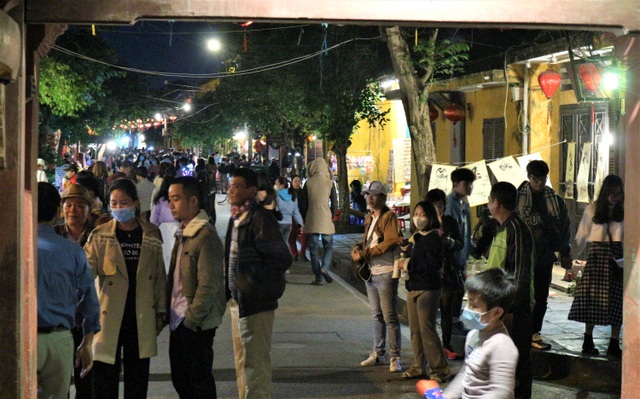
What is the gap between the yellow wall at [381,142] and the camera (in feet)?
101

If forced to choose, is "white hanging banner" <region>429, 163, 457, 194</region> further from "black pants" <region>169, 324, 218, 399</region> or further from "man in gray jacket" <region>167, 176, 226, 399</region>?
"black pants" <region>169, 324, 218, 399</region>

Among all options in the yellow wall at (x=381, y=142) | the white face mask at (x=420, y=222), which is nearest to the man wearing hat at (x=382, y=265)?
the white face mask at (x=420, y=222)

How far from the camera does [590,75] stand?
40.9 ft

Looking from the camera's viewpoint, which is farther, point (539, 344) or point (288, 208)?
point (288, 208)

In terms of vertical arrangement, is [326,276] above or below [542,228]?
below

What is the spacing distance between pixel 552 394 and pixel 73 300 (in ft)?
15.7

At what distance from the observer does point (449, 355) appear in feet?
32.5

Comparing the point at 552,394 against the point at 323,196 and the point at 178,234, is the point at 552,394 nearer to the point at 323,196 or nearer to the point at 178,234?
the point at 178,234

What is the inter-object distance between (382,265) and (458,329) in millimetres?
1845

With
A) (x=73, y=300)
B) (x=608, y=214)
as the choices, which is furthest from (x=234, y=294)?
(x=608, y=214)

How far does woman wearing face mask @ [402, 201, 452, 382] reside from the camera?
861cm

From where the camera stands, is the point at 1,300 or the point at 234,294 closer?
the point at 1,300

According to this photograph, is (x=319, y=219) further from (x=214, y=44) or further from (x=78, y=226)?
(x=214, y=44)

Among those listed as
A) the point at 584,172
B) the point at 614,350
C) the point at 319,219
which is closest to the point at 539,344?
the point at 614,350
